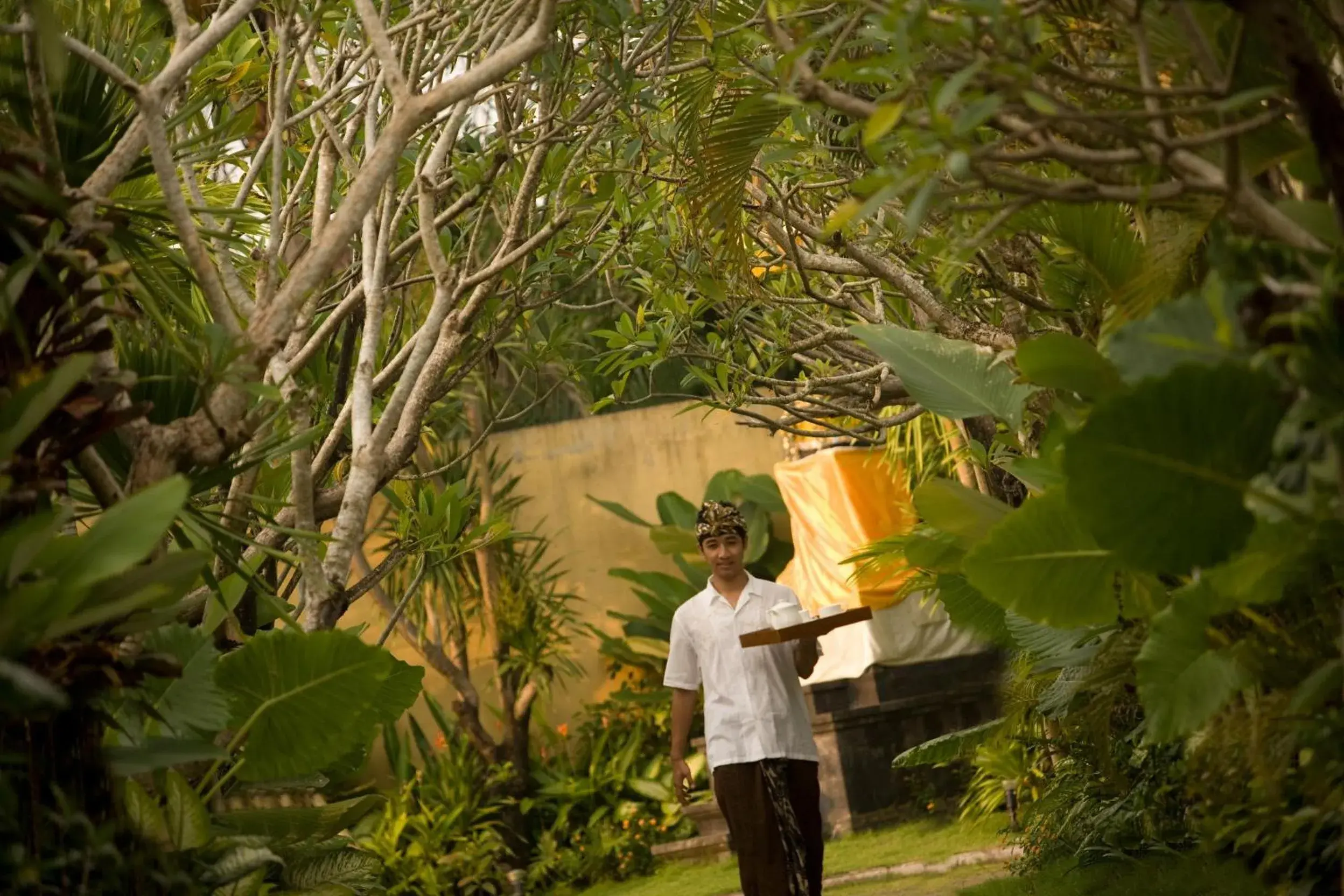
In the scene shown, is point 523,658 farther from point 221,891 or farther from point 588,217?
point 221,891

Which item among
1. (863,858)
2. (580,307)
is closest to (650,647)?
(863,858)

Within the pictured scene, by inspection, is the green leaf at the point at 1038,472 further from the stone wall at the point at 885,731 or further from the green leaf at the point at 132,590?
the stone wall at the point at 885,731

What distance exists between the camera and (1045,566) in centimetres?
310

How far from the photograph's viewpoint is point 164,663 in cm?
257

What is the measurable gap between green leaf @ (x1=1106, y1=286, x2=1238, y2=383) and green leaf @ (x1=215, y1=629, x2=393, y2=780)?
60.6 inches

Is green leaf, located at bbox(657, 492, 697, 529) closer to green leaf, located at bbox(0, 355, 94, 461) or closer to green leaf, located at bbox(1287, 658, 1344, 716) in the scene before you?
green leaf, located at bbox(1287, 658, 1344, 716)

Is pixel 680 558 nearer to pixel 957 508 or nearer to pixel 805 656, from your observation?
pixel 805 656

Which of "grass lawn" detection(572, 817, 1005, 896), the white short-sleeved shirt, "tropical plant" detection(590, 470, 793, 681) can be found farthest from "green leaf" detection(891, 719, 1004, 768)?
"tropical plant" detection(590, 470, 793, 681)

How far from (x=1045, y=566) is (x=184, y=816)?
1.77 m

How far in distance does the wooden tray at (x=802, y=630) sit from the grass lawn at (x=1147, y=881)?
109 cm

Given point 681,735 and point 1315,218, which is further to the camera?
point 681,735

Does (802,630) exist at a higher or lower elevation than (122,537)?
lower

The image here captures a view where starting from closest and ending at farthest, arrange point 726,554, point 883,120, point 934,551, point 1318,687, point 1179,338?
point 883,120 < point 1179,338 < point 1318,687 < point 934,551 < point 726,554

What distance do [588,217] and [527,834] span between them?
17.2 feet
